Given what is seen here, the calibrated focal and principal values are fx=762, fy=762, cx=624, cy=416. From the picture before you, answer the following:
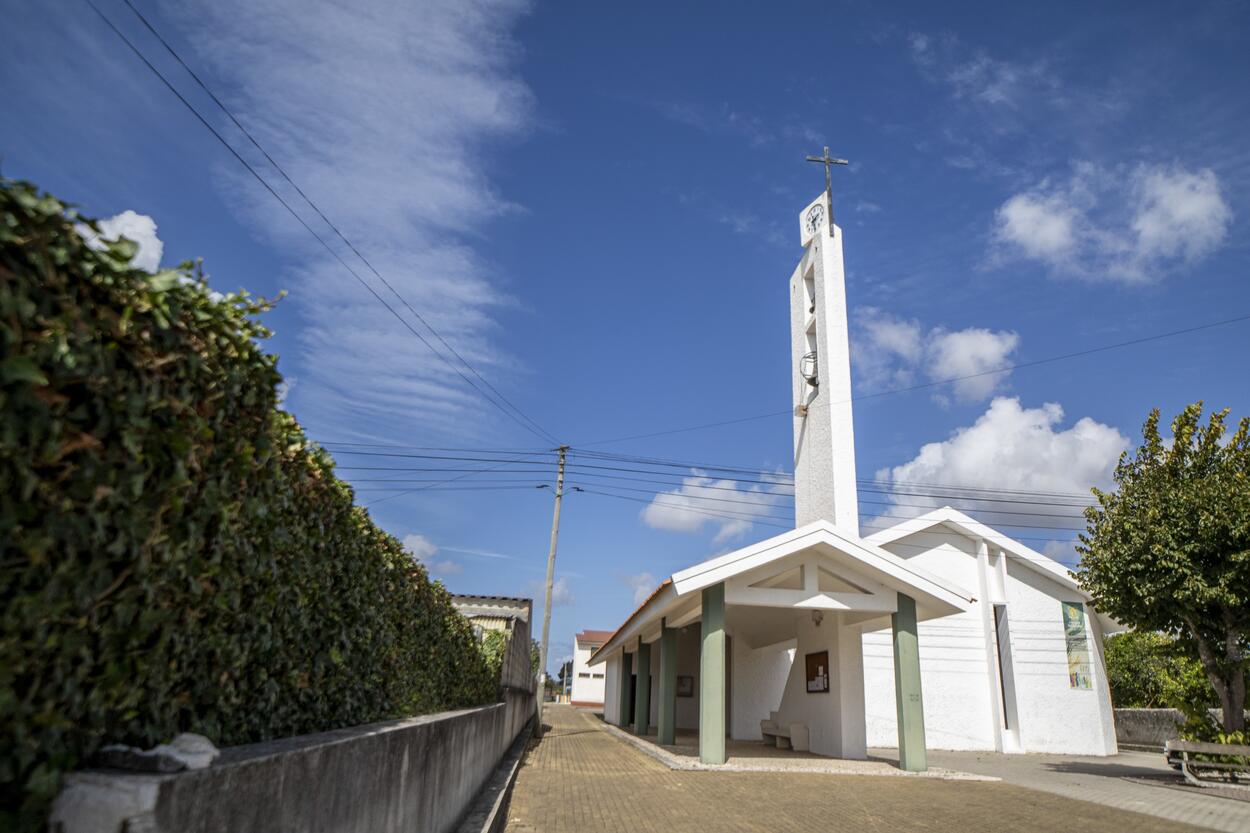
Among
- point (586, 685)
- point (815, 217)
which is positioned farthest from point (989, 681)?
point (586, 685)

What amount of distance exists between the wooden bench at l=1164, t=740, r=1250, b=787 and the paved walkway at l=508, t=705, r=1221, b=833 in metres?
3.65

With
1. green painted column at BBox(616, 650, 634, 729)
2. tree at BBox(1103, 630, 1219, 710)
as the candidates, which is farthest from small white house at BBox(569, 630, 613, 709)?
tree at BBox(1103, 630, 1219, 710)

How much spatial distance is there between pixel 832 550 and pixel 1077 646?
12.6m

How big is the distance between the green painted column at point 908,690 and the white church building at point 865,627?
29mm

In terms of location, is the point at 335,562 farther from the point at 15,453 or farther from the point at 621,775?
the point at 621,775

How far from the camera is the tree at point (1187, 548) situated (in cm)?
1348

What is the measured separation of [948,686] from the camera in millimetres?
21469

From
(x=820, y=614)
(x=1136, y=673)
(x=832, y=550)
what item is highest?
(x=832, y=550)

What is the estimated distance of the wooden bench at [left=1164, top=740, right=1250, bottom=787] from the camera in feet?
42.5

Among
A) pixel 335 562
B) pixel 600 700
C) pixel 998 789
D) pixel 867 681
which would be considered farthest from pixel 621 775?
pixel 600 700

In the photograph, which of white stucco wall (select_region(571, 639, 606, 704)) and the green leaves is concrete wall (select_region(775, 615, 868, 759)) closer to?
the green leaves

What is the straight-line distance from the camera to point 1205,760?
44.7 feet

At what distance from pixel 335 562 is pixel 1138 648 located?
32.6 metres

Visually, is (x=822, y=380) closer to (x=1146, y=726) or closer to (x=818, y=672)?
(x=818, y=672)
